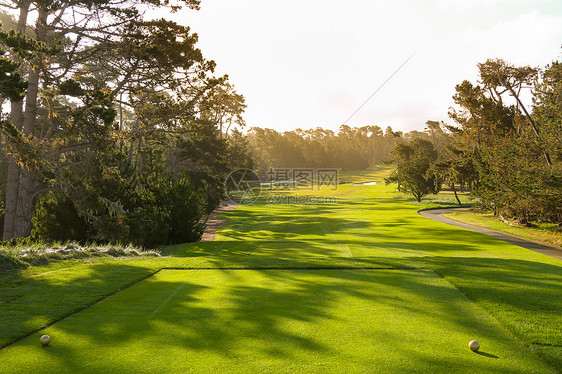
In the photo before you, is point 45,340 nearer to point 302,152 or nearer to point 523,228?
point 523,228

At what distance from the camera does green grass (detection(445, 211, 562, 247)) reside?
70.5ft

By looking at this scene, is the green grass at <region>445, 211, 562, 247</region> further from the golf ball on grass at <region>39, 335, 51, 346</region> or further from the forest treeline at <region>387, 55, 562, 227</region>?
the golf ball on grass at <region>39, 335, 51, 346</region>

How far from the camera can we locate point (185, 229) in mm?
20344

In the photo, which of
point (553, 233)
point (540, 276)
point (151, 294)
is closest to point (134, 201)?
point (151, 294)

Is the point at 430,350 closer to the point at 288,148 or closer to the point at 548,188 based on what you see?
the point at 548,188

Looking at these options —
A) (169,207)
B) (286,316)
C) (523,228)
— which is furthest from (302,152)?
(286,316)

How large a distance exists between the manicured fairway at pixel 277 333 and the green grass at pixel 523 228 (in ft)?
60.5

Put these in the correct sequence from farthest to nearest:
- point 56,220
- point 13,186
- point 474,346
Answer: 1. point 13,186
2. point 56,220
3. point 474,346

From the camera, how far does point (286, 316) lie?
5.56 metres

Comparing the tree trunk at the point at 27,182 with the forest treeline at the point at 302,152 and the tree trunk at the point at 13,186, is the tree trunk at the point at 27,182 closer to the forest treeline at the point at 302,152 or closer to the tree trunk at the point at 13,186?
the tree trunk at the point at 13,186

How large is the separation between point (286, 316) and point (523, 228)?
26617 millimetres

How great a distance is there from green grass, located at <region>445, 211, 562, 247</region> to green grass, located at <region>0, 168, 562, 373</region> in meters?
14.3

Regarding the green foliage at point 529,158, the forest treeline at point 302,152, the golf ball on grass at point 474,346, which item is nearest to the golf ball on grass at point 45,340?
the golf ball on grass at point 474,346

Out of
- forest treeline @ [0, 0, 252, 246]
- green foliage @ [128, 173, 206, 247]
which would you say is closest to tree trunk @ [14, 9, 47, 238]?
forest treeline @ [0, 0, 252, 246]
